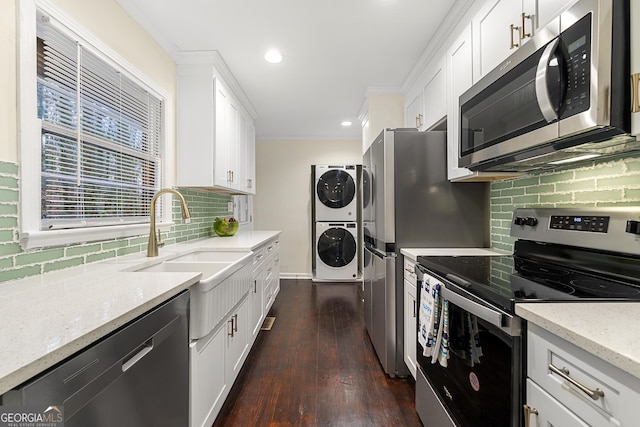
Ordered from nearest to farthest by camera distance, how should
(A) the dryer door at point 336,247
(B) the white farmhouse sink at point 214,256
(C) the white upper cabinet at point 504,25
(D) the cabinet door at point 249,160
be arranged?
(C) the white upper cabinet at point 504,25 < (B) the white farmhouse sink at point 214,256 < (D) the cabinet door at point 249,160 < (A) the dryer door at point 336,247

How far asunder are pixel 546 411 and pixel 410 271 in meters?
1.17

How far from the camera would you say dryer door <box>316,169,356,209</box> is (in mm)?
4938

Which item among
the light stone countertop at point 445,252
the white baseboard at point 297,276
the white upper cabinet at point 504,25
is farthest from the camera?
the white baseboard at point 297,276

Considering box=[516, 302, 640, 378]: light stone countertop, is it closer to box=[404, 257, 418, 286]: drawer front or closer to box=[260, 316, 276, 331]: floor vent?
box=[404, 257, 418, 286]: drawer front

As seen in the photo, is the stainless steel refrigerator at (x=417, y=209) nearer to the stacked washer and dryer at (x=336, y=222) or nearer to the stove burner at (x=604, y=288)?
the stove burner at (x=604, y=288)

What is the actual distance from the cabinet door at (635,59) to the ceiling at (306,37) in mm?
1314

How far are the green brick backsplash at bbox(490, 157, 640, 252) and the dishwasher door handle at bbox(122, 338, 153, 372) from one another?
6.13ft

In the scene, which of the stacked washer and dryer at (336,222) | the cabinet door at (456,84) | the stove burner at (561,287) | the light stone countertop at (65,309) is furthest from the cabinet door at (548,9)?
the stacked washer and dryer at (336,222)

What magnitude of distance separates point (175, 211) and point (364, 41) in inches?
80.8

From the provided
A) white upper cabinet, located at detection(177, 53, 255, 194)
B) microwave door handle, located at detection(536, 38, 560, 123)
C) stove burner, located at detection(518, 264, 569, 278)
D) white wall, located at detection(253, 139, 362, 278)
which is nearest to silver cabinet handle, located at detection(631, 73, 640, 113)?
microwave door handle, located at detection(536, 38, 560, 123)

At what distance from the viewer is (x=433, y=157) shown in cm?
212

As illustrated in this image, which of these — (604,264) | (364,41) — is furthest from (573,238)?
(364,41)

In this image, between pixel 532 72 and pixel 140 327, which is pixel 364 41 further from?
pixel 140 327

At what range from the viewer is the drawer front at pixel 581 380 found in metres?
0.60
